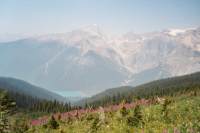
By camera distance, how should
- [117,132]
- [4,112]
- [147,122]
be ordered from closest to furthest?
[4,112]
[117,132]
[147,122]

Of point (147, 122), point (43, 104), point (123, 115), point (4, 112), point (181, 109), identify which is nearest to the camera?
point (4, 112)

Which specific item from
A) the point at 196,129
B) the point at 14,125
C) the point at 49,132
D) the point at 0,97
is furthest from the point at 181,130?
the point at 49,132

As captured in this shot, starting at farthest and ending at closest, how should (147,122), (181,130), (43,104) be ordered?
(43,104) < (147,122) < (181,130)

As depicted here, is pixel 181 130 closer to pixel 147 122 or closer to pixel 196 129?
pixel 196 129

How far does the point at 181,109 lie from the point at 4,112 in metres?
9.71

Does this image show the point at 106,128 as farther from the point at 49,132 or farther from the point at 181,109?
the point at 49,132

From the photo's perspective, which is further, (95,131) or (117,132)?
(95,131)

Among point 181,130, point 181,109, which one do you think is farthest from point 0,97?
point 181,109

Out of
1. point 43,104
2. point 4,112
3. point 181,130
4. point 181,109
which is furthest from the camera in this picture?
point 43,104

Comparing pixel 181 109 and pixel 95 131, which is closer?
pixel 95 131

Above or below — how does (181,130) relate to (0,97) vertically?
below

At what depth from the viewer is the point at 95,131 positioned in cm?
1919

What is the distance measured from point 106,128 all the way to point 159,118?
271 centimetres

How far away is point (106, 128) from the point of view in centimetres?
1952
